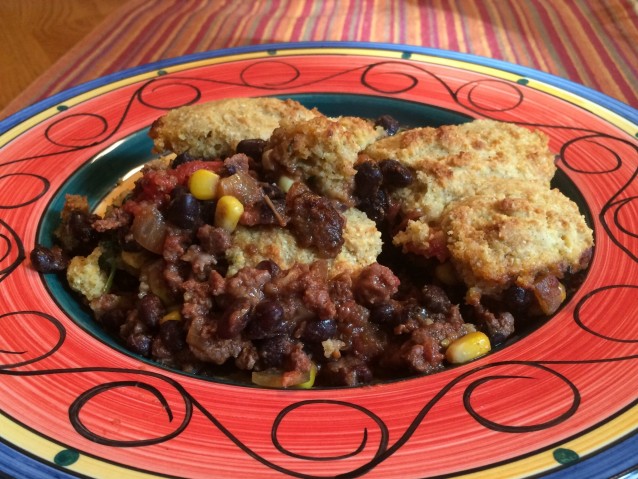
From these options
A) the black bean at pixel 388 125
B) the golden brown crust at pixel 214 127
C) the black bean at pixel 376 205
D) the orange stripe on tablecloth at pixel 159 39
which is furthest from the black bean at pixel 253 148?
the orange stripe on tablecloth at pixel 159 39

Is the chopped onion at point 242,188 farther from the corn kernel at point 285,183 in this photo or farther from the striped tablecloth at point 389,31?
the striped tablecloth at point 389,31

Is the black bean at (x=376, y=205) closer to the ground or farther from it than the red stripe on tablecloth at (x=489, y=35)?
farther from it

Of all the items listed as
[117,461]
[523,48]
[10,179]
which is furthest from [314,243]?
[523,48]

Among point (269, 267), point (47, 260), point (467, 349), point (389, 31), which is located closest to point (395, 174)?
point (269, 267)

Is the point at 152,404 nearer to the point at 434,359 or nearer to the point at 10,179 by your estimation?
the point at 434,359

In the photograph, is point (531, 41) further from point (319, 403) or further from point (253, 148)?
point (319, 403)

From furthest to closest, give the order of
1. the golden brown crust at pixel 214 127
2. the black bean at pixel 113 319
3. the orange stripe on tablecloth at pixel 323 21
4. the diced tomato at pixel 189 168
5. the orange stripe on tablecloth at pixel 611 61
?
the orange stripe on tablecloth at pixel 323 21
the orange stripe on tablecloth at pixel 611 61
the golden brown crust at pixel 214 127
the diced tomato at pixel 189 168
the black bean at pixel 113 319
